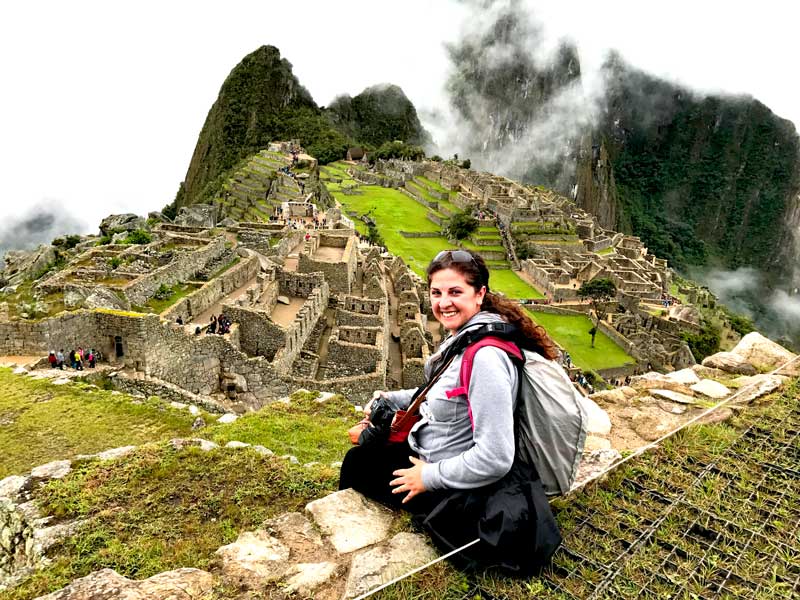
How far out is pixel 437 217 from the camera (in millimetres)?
59625

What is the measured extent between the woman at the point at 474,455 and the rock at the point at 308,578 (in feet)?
1.96

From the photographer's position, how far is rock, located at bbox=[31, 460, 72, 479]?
14.2ft

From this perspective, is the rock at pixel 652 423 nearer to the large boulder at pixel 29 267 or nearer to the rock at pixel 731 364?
the rock at pixel 731 364

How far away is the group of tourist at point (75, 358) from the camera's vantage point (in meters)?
9.01

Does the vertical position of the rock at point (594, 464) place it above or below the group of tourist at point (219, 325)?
above

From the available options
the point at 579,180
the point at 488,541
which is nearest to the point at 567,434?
the point at 488,541

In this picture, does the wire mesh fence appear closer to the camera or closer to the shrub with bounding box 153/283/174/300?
the camera

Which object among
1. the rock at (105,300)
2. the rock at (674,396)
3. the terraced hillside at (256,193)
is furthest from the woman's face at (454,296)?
the terraced hillside at (256,193)

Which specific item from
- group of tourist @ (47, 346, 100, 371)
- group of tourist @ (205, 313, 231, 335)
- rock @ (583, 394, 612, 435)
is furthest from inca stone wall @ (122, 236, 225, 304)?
rock @ (583, 394, 612, 435)

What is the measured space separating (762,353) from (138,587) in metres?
7.44

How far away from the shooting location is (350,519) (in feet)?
11.3

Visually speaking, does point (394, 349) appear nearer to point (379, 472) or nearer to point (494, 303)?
point (379, 472)

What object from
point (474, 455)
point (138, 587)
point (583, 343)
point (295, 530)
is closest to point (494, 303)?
point (474, 455)

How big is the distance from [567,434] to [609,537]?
779 mm
